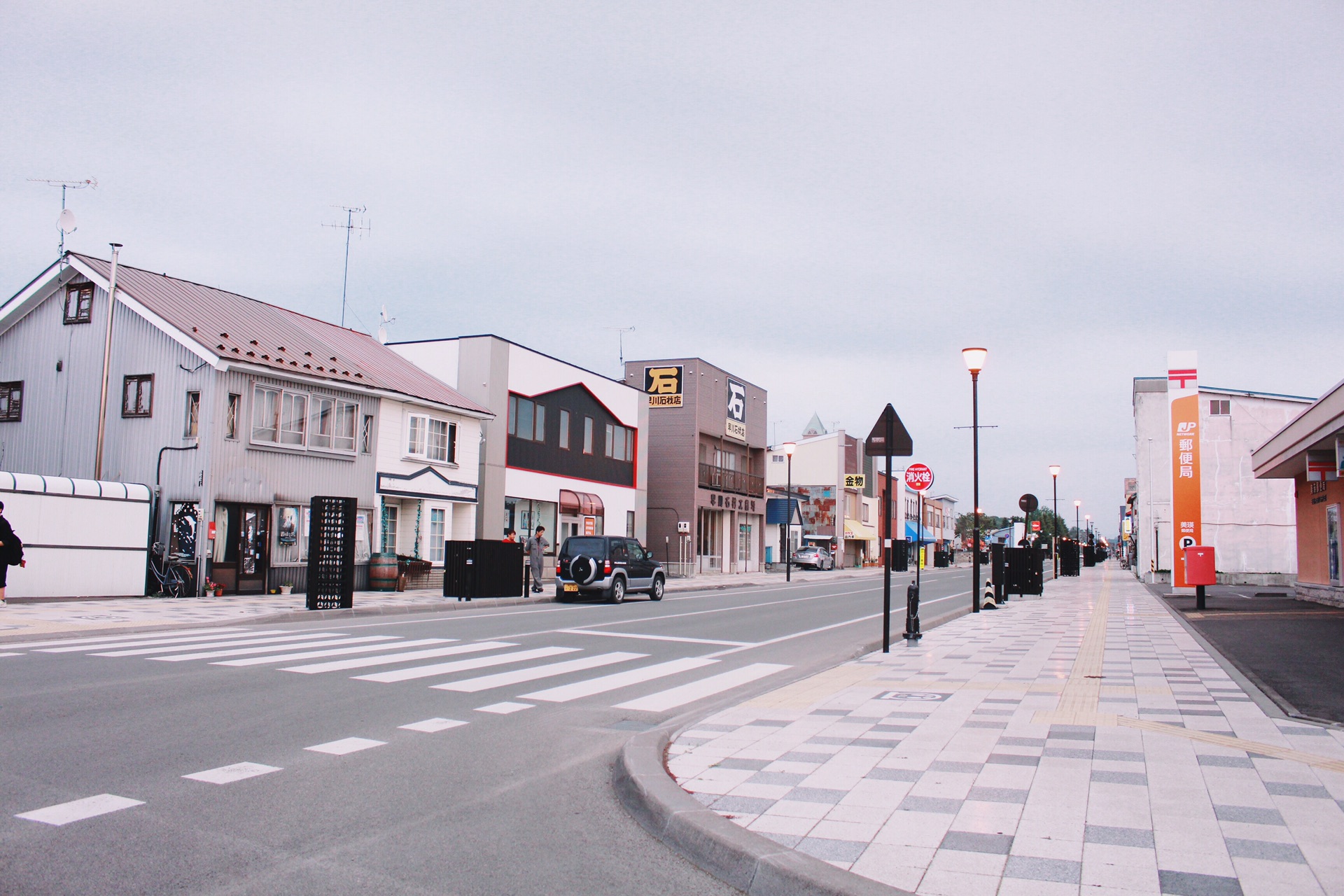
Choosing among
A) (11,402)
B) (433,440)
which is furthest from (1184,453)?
(11,402)

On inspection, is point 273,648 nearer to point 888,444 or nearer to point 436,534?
point 888,444

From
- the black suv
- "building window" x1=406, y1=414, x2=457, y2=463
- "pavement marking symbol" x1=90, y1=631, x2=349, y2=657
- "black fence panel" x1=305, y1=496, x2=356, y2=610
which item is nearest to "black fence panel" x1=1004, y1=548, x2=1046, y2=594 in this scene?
the black suv

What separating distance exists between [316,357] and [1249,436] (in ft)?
107

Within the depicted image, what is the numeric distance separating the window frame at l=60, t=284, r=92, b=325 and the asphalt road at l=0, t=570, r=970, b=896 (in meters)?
14.3

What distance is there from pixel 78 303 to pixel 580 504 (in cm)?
1732

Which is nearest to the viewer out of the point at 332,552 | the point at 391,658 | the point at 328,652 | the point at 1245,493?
the point at 391,658

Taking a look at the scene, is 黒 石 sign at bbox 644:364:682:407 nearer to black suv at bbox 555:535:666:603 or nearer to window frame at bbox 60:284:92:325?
black suv at bbox 555:535:666:603

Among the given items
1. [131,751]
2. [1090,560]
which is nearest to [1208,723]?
[131,751]

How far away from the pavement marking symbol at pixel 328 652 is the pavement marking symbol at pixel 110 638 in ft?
8.58

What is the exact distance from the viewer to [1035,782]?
225 inches

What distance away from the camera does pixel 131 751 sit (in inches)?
256

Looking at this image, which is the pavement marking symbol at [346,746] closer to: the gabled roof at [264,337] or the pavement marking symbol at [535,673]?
the pavement marking symbol at [535,673]

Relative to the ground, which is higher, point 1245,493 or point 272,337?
point 272,337

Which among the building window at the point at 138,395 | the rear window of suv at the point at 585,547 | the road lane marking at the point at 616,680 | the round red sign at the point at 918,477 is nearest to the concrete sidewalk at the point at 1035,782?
the road lane marking at the point at 616,680
